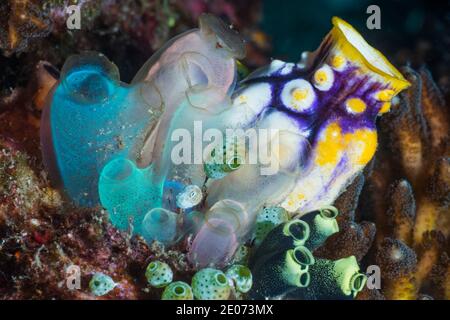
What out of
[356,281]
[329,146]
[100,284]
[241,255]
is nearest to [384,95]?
[329,146]

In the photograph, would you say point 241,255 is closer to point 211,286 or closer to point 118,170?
point 211,286

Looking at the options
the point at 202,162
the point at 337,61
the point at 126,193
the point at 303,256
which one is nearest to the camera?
the point at 303,256

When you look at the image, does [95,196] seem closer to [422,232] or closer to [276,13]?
[422,232]

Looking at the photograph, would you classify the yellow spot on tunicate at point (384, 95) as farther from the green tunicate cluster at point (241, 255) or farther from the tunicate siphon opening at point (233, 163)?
the green tunicate cluster at point (241, 255)

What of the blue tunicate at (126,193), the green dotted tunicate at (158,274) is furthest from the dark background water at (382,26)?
the green dotted tunicate at (158,274)

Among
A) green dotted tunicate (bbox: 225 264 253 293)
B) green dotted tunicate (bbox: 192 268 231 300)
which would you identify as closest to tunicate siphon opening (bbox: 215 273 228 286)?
green dotted tunicate (bbox: 192 268 231 300)

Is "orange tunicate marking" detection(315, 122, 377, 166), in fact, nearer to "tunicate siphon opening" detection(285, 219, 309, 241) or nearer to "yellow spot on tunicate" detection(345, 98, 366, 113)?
"yellow spot on tunicate" detection(345, 98, 366, 113)
